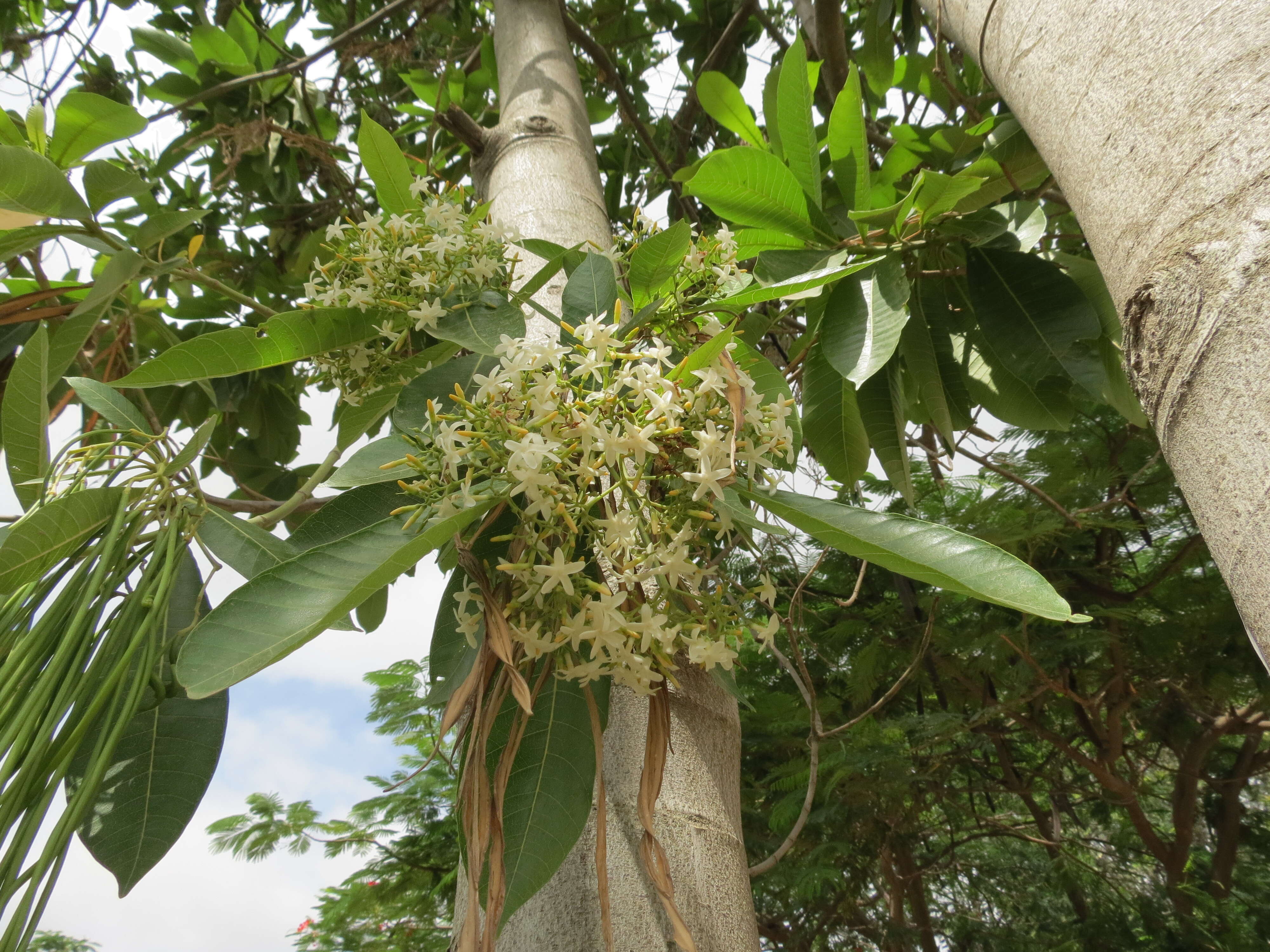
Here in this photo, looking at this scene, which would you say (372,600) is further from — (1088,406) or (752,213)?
(1088,406)

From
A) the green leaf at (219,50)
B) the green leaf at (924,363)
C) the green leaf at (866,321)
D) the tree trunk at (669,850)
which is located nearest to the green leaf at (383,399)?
the tree trunk at (669,850)

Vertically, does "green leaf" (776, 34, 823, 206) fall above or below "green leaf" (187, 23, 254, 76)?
below

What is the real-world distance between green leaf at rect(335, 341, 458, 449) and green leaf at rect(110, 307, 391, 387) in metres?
0.07

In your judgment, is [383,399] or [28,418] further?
[383,399]

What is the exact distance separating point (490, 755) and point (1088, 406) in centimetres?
291

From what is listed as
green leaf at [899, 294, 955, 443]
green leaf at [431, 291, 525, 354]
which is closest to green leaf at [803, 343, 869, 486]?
green leaf at [899, 294, 955, 443]

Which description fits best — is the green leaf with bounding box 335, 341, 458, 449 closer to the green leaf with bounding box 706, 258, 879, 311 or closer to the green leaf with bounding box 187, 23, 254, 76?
the green leaf with bounding box 706, 258, 879, 311

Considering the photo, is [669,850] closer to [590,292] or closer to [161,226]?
[590,292]

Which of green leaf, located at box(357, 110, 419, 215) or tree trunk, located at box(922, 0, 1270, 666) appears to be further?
green leaf, located at box(357, 110, 419, 215)

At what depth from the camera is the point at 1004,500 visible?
3064 mm

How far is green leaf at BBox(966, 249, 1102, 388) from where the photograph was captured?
1.31 meters

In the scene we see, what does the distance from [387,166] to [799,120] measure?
2.10 ft

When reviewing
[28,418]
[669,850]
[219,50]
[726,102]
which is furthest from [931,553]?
[219,50]

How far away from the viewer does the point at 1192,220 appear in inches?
22.7
